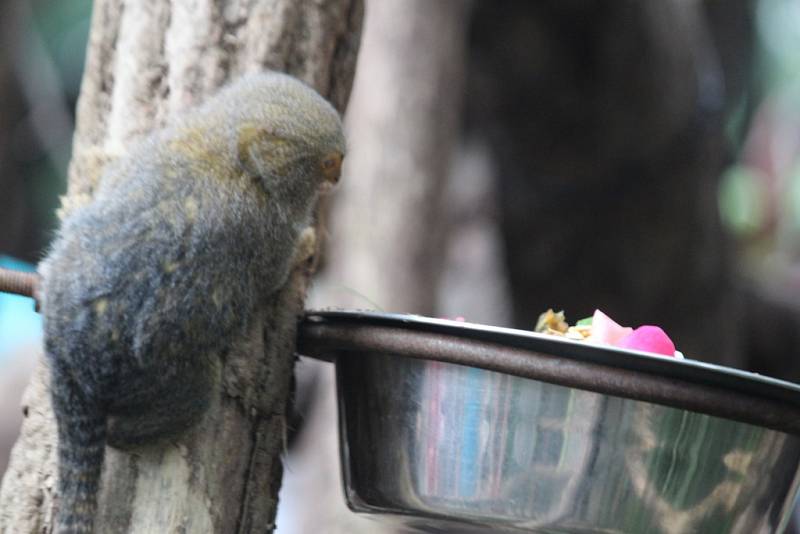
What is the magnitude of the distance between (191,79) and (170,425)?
0.54m

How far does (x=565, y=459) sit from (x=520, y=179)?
137 inches

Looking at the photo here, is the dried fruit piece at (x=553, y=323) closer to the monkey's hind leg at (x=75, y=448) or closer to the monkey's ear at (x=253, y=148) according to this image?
the monkey's ear at (x=253, y=148)

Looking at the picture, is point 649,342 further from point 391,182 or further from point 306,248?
point 391,182

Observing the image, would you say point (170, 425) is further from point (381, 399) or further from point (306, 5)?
point (306, 5)

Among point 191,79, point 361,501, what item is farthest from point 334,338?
point 191,79

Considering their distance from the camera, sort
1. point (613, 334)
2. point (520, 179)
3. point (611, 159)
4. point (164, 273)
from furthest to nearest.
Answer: point (520, 179), point (611, 159), point (613, 334), point (164, 273)

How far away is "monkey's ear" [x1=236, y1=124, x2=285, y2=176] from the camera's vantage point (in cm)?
156

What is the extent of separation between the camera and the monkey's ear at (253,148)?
1557mm

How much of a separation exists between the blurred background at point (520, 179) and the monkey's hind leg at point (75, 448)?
172 cm

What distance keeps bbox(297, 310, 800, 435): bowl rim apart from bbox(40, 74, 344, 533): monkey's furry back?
0.80 feet

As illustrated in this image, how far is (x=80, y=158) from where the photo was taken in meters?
1.81

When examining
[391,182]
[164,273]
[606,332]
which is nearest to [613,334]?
[606,332]

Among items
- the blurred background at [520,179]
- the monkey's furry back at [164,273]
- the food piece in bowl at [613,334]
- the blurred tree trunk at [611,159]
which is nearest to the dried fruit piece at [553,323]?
the food piece in bowl at [613,334]

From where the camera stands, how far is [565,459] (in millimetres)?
1374
